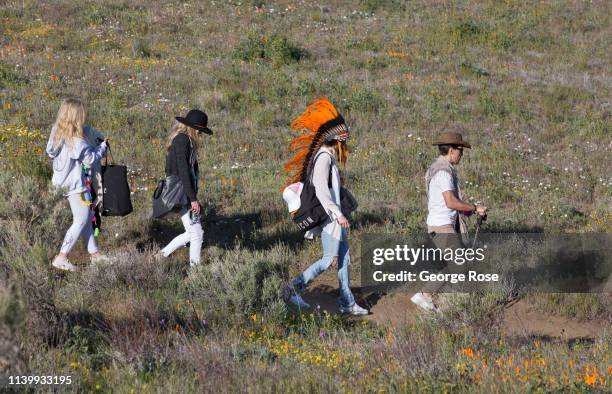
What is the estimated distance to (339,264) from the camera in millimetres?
7602

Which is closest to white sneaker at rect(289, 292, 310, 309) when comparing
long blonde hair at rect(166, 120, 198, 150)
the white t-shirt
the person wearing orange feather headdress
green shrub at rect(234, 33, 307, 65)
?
the person wearing orange feather headdress

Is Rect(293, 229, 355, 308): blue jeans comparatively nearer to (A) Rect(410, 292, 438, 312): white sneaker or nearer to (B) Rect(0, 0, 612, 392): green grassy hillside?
(B) Rect(0, 0, 612, 392): green grassy hillside

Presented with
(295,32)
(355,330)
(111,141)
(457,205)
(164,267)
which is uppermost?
(295,32)

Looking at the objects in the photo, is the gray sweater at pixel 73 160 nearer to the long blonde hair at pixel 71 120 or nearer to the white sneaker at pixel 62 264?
the long blonde hair at pixel 71 120

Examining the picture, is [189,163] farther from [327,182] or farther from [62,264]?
[62,264]

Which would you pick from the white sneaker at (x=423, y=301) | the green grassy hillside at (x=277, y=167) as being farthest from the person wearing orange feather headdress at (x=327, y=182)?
the white sneaker at (x=423, y=301)

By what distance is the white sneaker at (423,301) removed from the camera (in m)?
7.55

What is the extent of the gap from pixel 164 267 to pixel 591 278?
4699mm

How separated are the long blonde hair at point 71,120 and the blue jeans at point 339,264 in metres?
2.67

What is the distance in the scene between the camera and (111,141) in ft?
43.8

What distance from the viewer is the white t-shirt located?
7.33m

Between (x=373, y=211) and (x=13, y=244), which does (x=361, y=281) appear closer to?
(x=373, y=211)

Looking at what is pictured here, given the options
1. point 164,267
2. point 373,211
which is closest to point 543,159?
point 373,211

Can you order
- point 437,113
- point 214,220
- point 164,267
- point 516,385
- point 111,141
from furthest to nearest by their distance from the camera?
point 437,113 → point 111,141 → point 214,220 → point 164,267 → point 516,385
